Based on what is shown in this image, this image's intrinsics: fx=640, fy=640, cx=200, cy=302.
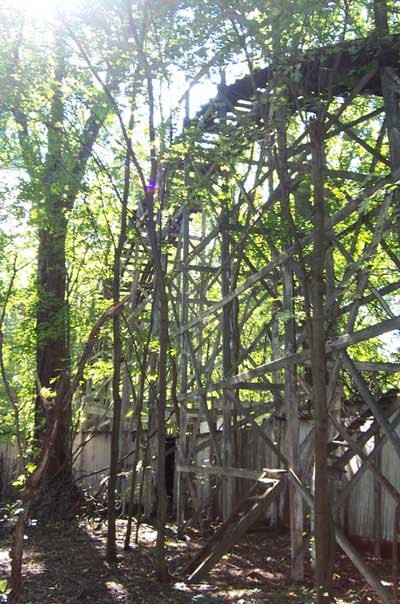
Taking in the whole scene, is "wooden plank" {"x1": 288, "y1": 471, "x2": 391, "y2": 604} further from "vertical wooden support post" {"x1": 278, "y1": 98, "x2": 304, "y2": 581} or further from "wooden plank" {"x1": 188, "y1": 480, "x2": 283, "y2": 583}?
"wooden plank" {"x1": 188, "y1": 480, "x2": 283, "y2": 583}

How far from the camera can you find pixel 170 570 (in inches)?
321

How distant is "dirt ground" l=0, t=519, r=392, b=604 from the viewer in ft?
21.9

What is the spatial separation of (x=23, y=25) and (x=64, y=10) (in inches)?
39.7

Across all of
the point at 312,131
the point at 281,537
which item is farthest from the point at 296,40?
the point at 281,537

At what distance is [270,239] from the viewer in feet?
25.9

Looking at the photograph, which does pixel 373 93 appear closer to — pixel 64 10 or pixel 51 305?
pixel 64 10

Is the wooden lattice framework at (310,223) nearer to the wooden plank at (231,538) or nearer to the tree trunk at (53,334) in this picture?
the wooden plank at (231,538)

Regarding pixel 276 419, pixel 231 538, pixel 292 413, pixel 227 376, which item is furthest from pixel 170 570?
pixel 276 419

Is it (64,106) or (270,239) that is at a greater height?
(64,106)

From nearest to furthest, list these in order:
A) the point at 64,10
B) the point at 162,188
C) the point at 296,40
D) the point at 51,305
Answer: the point at 296,40 < the point at 64,10 < the point at 162,188 < the point at 51,305

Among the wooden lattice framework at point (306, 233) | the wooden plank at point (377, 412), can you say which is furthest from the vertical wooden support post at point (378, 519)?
the wooden plank at point (377, 412)

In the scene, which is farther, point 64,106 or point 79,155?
point 79,155

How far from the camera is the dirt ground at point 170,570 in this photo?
262 inches

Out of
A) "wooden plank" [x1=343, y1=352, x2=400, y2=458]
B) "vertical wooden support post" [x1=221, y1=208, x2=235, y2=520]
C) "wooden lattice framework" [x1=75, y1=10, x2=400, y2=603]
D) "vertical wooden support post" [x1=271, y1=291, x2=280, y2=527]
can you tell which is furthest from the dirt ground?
"wooden plank" [x1=343, y1=352, x2=400, y2=458]
